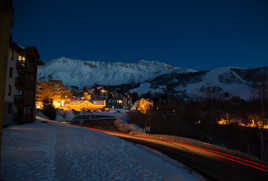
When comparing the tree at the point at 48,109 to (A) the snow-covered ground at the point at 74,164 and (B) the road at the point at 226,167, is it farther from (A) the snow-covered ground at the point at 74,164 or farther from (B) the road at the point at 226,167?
(B) the road at the point at 226,167

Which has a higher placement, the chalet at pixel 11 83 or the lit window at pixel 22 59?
the lit window at pixel 22 59

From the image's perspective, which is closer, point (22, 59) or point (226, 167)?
point (226, 167)

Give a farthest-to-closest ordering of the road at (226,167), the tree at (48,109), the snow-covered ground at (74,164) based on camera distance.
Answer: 1. the tree at (48,109)
2. the road at (226,167)
3. the snow-covered ground at (74,164)

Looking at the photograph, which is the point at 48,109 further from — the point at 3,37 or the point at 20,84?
the point at 3,37

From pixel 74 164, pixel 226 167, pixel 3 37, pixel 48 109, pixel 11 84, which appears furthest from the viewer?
pixel 48 109

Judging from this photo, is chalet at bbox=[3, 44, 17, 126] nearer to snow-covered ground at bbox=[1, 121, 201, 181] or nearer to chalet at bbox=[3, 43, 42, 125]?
chalet at bbox=[3, 43, 42, 125]

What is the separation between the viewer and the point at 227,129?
51.1 m

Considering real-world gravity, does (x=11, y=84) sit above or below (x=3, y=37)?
above

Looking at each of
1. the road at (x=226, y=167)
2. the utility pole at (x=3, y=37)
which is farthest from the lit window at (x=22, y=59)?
the utility pole at (x=3, y=37)

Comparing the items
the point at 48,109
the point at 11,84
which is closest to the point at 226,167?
the point at 11,84

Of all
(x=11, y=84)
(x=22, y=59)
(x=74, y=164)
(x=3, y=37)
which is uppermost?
(x=22, y=59)

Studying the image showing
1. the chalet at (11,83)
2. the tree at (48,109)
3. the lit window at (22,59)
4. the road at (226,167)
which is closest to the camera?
the road at (226,167)

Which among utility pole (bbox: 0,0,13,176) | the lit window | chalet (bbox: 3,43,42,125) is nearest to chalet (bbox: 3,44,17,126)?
chalet (bbox: 3,43,42,125)

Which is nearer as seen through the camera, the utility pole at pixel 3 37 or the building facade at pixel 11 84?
the utility pole at pixel 3 37
